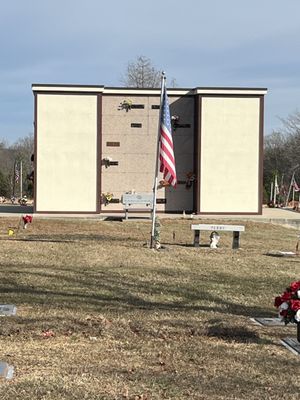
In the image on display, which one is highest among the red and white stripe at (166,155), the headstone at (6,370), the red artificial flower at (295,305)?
the red and white stripe at (166,155)

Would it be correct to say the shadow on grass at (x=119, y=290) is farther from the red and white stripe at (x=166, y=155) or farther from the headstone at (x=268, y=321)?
the red and white stripe at (x=166, y=155)

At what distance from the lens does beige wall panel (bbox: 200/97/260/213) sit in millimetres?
26516

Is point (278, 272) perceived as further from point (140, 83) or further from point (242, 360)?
point (140, 83)

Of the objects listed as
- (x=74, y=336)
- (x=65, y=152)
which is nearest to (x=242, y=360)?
(x=74, y=336)

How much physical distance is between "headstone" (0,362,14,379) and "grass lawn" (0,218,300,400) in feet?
0.17

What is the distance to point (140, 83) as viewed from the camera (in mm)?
47438

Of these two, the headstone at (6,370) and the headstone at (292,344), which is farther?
the headstone at (292,344)

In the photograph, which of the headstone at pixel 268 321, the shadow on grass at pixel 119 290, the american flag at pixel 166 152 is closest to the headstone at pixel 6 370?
the shadow on grass at pixel 119 290

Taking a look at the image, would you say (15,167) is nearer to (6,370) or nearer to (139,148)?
(139,148)

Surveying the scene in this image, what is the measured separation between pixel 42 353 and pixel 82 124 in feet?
71.5

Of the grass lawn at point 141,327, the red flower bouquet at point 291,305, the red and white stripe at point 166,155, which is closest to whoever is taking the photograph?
the grass lawn at point 141,327

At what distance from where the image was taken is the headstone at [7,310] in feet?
20.5

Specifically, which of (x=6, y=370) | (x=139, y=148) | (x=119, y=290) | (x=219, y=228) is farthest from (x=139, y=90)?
(x=6, y=370)

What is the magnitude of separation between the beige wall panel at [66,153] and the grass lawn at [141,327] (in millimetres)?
13923
